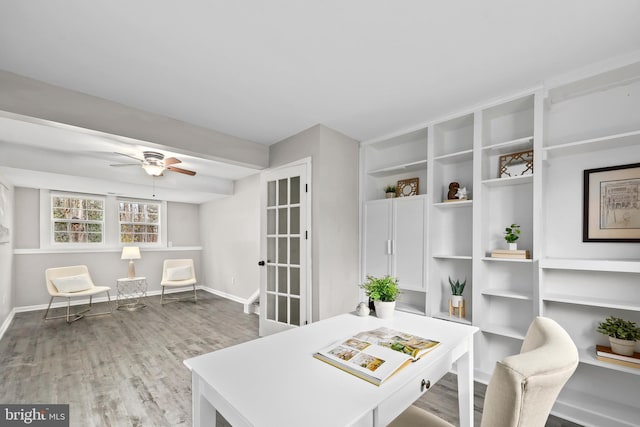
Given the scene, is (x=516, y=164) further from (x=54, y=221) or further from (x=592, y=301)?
(x=54, y=221)

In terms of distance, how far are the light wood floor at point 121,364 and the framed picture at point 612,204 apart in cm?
138

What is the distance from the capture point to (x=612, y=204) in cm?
209

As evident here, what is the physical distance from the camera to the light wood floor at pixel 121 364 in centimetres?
215

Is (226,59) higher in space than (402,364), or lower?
higher

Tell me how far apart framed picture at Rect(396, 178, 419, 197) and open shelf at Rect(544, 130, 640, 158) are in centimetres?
117

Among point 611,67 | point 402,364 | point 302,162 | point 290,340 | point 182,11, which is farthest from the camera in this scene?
point 302,162

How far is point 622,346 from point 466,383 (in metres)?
1.21

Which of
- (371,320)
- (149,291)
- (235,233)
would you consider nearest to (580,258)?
(371,320)

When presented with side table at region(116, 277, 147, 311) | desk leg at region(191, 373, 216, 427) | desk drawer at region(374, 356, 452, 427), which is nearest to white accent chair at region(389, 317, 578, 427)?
desk drawer at region(374, 356, 452, 427)

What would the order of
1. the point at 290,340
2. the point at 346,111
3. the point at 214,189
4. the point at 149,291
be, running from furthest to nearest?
1. the point at 149,291
2. the point at 214,189
3. the point at 346,111
4. the point at 290,340

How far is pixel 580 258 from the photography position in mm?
2197

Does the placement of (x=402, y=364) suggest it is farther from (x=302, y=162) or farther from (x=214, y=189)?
(x=214, y=189)

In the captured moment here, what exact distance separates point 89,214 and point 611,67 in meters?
7.61

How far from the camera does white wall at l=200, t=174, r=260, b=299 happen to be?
5.30 meters
